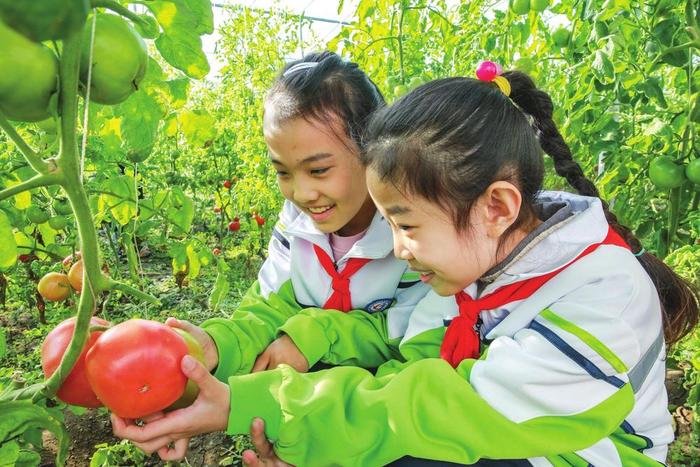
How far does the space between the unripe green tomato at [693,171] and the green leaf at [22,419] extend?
1652 millimetres

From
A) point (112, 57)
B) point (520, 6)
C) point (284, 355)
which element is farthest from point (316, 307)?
point (520, 6)

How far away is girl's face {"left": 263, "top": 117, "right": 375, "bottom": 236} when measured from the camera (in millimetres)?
1280

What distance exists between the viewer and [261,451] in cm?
113

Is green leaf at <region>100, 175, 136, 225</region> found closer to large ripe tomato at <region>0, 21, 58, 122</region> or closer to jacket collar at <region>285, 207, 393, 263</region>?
jacket collar at <region>285, 207, 393, 263</region>

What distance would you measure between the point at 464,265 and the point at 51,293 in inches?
64.5

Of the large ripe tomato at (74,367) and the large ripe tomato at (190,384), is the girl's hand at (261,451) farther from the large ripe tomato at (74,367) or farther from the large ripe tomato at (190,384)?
the large ripe tomato at (74,367)

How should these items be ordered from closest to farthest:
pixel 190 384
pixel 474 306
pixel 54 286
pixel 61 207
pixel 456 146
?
1. pixel 190 384
2. pixel 456 146
3. pixel 474 306
4. pixel 61 207
5. pixel 54 286

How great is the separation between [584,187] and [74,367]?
1.06m

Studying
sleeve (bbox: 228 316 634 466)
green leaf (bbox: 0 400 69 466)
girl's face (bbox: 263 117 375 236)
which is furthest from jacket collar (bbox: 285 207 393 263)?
green leaf (bbox: 0 400 69 466)

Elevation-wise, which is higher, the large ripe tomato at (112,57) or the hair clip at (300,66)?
the large ripe tomato at (112,57)

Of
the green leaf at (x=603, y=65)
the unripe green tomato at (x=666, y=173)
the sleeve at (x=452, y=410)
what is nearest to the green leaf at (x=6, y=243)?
the sleeve at (x=452, y=410)

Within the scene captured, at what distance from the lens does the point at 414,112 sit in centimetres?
108

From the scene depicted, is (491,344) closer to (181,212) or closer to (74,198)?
(74,198)

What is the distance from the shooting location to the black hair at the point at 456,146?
1036 millimetres
